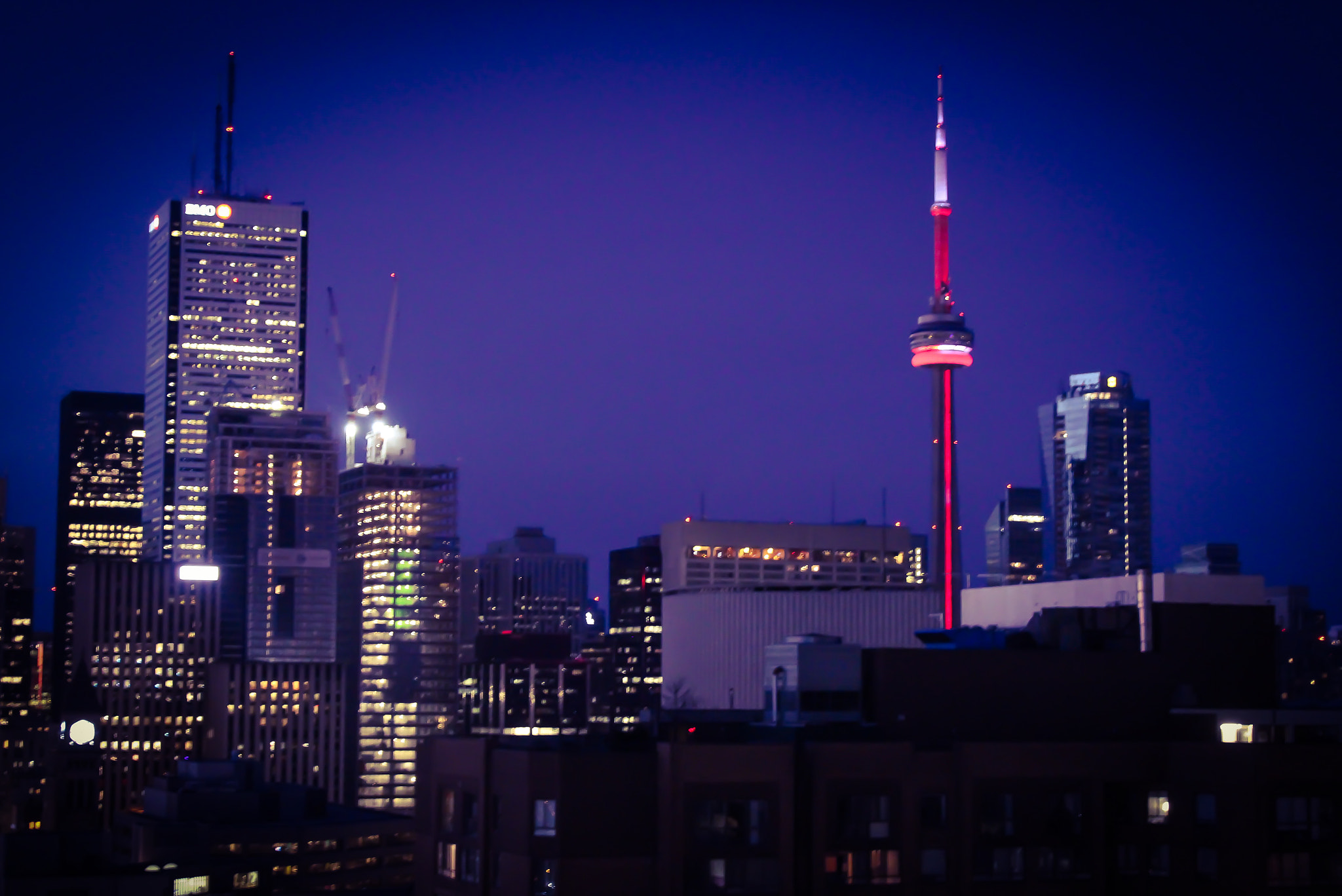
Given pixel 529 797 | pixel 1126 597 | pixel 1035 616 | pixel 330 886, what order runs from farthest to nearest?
1. pixel 330 886
2. pixel 1126 597
3. pixel 1035 616
4. pixel 529 797

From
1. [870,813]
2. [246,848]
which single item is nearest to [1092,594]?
[870,813]

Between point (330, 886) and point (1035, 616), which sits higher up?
point (1035, 616)

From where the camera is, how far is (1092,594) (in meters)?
104

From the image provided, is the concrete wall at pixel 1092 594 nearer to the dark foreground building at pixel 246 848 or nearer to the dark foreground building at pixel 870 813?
the dark foreground building at pixel 870 813

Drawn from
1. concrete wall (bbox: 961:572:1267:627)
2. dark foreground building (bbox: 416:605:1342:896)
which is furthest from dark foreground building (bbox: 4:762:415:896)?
dark foreground building (bbox: 416:605:1342:896)

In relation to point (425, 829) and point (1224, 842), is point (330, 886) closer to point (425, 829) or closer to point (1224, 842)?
point (425, 829)

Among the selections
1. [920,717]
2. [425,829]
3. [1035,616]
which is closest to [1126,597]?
[1035,616]

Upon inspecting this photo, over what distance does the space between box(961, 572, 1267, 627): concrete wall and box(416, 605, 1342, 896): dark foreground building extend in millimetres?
26359

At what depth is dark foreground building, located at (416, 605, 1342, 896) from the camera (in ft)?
213

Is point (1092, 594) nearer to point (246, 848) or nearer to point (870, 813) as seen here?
point (870, 813)

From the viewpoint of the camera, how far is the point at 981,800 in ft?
225

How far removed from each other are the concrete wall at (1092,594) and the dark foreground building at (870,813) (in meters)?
26.4

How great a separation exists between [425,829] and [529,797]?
29.2ft

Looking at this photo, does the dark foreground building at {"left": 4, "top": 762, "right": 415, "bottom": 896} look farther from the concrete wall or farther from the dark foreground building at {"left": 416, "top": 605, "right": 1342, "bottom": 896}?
the dark foreground building at {"left": 416, "top": 605, "right": 1342, "bottom": 896}
